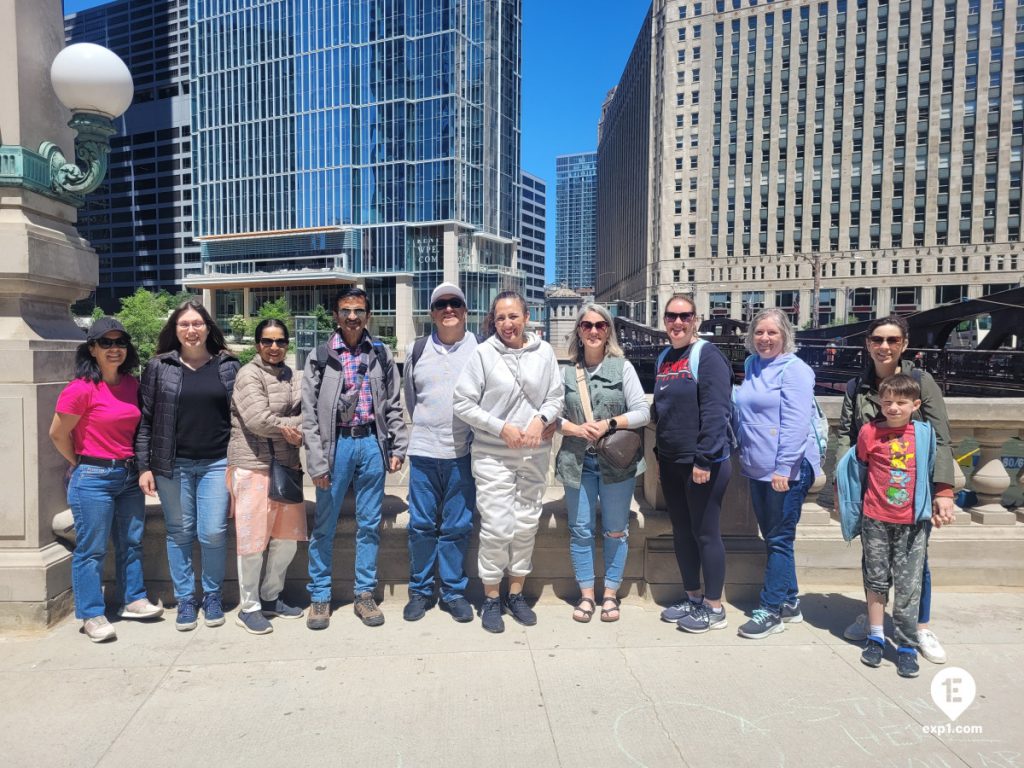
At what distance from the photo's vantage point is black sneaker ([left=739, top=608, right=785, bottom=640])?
12.8 ft

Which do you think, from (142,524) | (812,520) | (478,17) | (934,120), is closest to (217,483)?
(142,524)

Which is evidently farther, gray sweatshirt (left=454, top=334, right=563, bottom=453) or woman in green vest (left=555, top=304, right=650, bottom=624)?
woman in green vest (left=555, top=304, right=650, bottom=624)

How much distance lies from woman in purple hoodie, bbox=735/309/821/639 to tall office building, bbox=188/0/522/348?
67.5m

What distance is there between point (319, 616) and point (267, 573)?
1.43 feet

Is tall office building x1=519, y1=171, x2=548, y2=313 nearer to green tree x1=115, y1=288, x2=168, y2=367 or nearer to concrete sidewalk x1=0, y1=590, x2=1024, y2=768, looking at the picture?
green tree x1=115, y1=288, x2=168, y2=367

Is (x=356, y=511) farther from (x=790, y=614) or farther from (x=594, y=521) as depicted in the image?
(x=790, y=614)

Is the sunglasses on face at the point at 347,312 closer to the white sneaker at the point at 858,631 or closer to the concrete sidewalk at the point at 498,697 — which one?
the concrete sidewalk at the point at 498,697

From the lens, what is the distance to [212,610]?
409cm

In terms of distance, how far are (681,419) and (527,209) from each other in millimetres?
155949

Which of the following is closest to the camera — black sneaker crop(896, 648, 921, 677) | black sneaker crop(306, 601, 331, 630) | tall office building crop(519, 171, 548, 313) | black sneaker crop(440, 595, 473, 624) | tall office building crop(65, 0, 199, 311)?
black sneaker crop(896, 648, 921, 677)

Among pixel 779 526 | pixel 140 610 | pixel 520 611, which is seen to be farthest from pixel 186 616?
pixel 779 526

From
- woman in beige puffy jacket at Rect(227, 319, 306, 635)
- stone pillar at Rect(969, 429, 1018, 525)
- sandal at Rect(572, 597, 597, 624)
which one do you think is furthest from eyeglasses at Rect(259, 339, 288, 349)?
stone pillar at Rect(969, 429, 1018, 525)

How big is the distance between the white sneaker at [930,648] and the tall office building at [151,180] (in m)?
117

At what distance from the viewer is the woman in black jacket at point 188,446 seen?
3.93 m
